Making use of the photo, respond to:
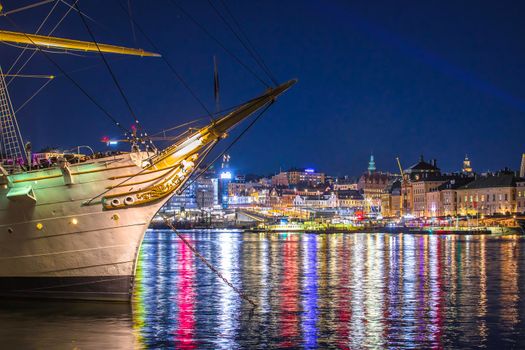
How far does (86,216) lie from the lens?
2433 cm

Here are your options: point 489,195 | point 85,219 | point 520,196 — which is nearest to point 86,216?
point 85,219

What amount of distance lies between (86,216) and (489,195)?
15237cm

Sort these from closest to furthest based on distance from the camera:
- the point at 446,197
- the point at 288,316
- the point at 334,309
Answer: the point at 288,316 < the point at 334,309 < the point at 446,197

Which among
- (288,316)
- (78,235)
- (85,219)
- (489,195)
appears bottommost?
(288,316)

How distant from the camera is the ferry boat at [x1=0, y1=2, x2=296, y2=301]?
24344 mm

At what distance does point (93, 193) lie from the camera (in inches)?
961

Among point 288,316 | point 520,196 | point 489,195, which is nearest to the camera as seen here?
point 288,316

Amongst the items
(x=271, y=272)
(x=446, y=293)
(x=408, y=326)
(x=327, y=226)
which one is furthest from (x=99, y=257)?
(x=327, y=226)

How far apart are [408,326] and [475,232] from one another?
12509 centimetres

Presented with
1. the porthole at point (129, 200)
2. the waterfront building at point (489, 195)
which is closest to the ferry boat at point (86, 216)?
the porthole at point (129, 200)

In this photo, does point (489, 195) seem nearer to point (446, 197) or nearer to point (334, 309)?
point (446, 197)

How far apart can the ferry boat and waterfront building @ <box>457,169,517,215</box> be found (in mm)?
141948

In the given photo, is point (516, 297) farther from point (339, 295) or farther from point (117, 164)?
point (117, 164)

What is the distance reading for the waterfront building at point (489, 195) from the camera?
162 metres
